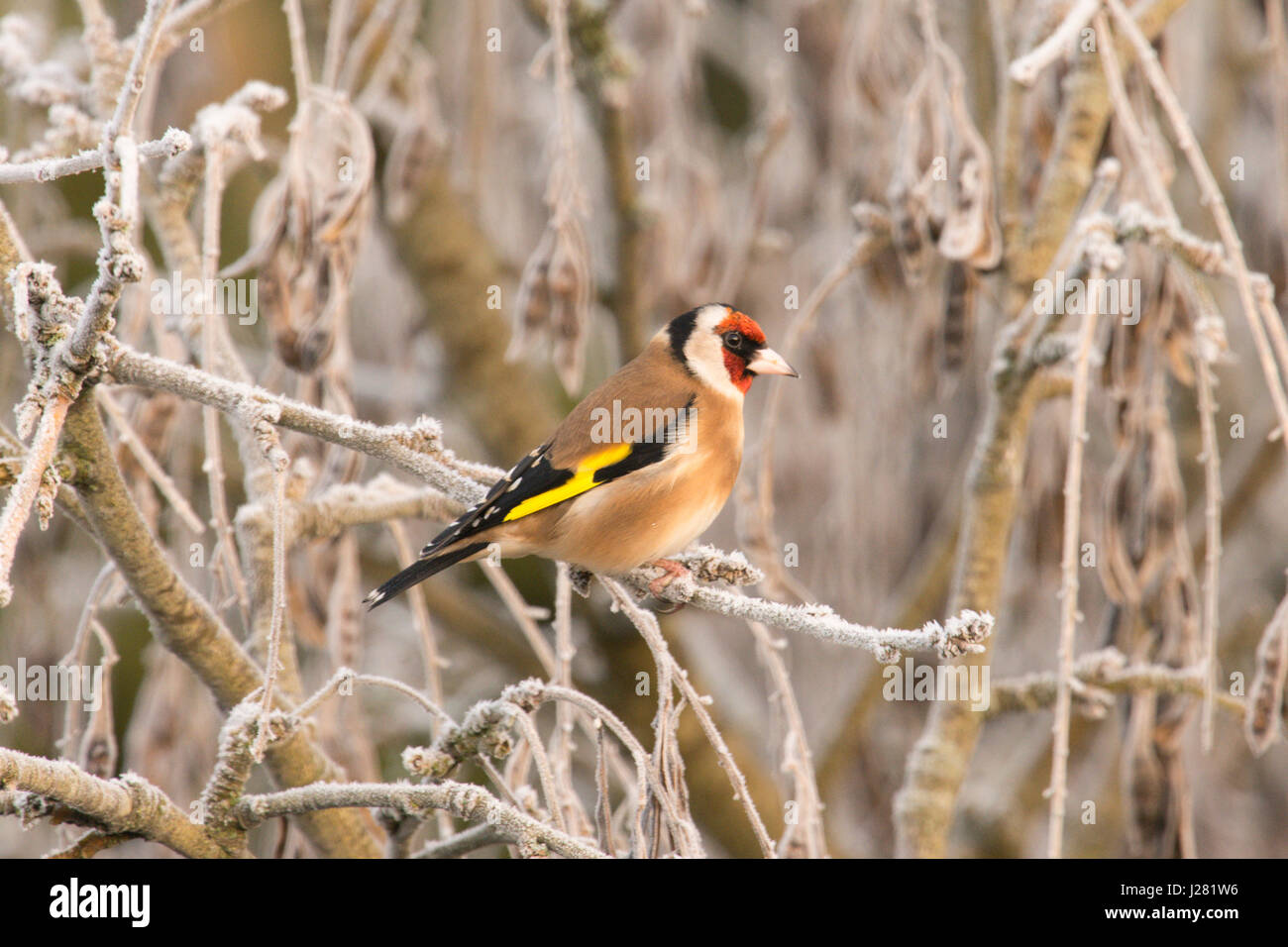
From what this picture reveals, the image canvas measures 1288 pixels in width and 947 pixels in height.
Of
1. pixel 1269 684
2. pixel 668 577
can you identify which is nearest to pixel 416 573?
pixel 668 577

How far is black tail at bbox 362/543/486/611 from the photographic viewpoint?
2.37 m

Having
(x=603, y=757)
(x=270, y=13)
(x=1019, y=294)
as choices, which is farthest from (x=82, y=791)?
(x=270, y=13)

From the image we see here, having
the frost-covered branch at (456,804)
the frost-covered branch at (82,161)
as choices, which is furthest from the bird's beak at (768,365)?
the frost-covered branch at (82,161)

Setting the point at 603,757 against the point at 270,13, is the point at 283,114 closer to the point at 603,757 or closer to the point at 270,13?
the point at 270,13

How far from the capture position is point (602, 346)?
17.7ft

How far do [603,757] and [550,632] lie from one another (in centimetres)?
351

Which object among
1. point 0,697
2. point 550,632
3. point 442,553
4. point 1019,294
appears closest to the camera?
point 0,697

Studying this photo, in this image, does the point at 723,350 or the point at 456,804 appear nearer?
the point at 456,804

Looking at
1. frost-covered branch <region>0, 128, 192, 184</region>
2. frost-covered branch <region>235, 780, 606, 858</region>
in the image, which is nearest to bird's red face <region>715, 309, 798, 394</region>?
frost-covered branch <region>235, 780, 606, 858</region>

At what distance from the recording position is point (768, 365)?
3.21 metres

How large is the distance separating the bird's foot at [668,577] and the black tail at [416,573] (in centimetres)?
39

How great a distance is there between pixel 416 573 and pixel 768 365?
1160 mm

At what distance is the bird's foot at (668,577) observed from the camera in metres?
2.45

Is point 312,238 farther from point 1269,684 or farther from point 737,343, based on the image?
point 1269,684
